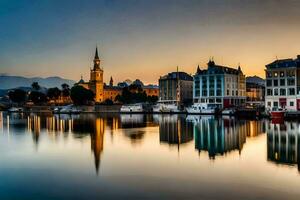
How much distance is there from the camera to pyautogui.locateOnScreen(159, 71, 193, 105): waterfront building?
127 m

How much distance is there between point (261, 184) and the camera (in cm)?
1628

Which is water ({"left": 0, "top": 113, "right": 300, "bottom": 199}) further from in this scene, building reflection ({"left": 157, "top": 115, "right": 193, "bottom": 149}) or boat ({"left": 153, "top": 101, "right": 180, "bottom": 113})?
boat ({"left": 153, "top": 101, "right": 180, "bottom": 113})

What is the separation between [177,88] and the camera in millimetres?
126875

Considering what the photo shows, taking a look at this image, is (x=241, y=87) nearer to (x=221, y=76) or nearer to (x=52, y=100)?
(x=221, y=76)

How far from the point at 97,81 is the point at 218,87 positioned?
97482 mm

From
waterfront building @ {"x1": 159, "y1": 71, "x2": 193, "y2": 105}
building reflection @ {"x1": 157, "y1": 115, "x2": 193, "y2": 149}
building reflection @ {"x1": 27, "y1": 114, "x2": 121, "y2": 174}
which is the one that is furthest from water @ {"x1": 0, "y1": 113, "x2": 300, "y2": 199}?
waterfront building @ {"x1": 159, "y1": 71, "x2": 193, "y2": 105}

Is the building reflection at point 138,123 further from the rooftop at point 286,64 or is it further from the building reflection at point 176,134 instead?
the rooftop at point 286,64

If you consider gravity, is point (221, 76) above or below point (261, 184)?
above

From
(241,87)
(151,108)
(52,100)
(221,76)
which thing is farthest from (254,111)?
(52,100)

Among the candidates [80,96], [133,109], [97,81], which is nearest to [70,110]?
[80,96]

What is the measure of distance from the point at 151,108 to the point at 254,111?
51.1 meters

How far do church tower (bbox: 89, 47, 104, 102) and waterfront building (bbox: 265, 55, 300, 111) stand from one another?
11940 centimetres

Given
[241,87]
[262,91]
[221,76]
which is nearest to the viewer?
[221,76]

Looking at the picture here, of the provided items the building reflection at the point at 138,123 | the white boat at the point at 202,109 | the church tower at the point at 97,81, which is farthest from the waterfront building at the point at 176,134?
the church tower at the point at 97,81
